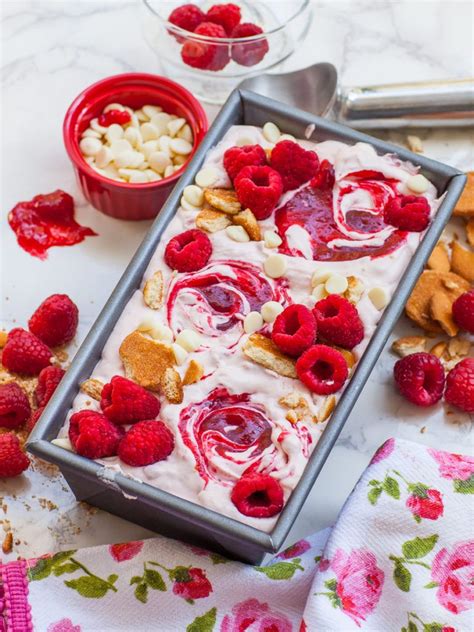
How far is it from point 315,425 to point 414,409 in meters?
0.43

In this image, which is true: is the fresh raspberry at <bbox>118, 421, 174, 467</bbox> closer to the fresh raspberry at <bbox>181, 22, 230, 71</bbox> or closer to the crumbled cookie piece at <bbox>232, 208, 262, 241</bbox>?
the crumbled cookie piece at <bbox>232, 208, 262, 241</bbox>

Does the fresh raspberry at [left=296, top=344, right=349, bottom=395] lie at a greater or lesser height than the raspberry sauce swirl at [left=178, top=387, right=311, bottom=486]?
greater

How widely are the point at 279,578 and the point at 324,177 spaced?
797 millimetres

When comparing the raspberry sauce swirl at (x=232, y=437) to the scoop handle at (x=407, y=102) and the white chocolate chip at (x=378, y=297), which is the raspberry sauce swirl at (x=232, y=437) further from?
the scoop handle at (x=407, y=102)

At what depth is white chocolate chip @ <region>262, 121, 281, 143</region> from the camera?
2.23 meters

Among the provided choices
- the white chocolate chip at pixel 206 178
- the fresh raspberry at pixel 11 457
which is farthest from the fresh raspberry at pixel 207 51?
the fresh raspberry at pixel 11 457

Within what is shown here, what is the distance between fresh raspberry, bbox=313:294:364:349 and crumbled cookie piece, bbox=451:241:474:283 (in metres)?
0.49

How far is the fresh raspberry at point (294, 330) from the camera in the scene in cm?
194

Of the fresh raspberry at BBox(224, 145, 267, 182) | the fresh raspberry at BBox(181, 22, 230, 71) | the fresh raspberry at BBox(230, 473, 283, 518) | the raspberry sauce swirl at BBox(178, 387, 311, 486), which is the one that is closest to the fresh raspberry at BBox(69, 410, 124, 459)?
the raspberry sauce swirl at BBox(178, 387, 311, 486)

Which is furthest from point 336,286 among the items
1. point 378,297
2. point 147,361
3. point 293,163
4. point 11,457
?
point 11,457

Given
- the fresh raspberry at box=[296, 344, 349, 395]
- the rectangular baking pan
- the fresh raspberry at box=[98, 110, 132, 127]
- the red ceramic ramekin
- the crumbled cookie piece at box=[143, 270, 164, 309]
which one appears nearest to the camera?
the rectangular baking pan

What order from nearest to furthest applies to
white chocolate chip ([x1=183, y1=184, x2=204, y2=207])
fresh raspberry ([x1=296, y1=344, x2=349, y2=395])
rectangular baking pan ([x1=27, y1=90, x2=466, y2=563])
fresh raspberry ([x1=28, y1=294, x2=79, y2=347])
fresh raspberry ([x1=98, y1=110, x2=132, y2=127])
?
rectangular baking pan ([x1=27, y1=90, x2=466, y2=563]) < fresh raspberry ([x1=296, y1=344, x2=349, y2=395]) < white chocolate chip ([x1=183, y1=184, x2=204, y2=207]) < fresh raspberry ([x1=28, y1=294, x2=79, y2=347]) < fresh raspberry ([x1=98, y1=110, x2=132, y2=127])

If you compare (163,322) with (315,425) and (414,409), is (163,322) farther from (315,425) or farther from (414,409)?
(414,409)

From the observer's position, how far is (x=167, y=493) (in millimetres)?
1832
